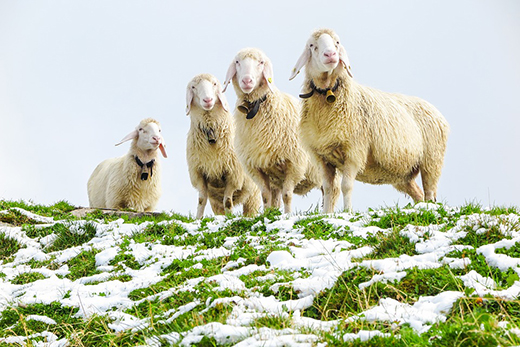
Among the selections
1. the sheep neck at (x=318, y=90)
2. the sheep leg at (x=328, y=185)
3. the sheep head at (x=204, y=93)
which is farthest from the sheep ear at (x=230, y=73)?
the sheep leg at (x=328, y=185)

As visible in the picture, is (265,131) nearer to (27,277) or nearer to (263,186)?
(263,186)

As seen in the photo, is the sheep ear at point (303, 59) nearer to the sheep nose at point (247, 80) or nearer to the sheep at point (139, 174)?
the sheep nose at point (247, 80)

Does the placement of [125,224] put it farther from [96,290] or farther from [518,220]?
[518,220]

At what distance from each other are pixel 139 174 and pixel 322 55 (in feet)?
22.0

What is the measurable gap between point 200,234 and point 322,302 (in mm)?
3496

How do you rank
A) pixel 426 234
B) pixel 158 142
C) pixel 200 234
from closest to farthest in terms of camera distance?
1. pixel 426 234
2. pixel 200 234
3. pixel 158 142

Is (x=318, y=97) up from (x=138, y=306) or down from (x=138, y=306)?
up

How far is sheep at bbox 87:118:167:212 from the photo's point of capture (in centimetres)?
1402

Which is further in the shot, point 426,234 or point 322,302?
point 426,234

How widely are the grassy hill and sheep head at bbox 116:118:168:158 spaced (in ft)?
18.0

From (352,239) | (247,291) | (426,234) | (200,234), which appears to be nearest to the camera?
(247,291)

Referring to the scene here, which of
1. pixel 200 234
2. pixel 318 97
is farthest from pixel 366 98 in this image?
pixel 200 234

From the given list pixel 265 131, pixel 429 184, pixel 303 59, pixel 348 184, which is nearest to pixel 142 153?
pixel 265 131

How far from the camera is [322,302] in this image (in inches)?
183
